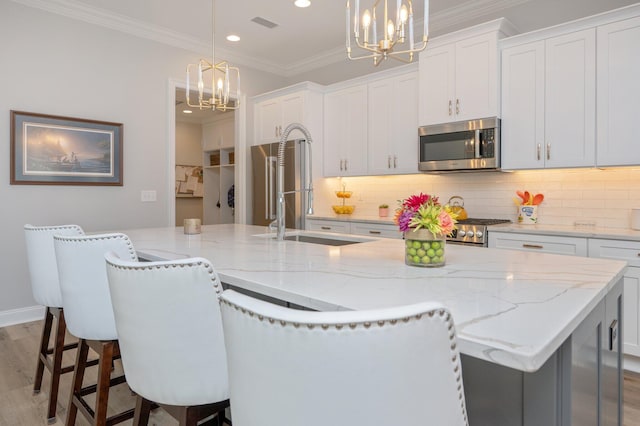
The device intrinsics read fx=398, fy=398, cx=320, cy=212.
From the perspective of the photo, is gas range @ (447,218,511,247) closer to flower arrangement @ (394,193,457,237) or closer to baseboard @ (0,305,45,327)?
flower arrangement @ (394,193,457,237)

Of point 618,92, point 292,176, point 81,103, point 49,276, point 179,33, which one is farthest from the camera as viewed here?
point 292,176

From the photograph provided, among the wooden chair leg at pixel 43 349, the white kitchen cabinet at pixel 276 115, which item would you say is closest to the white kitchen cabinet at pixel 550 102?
the white kitchen cabinet at pixel 276 115

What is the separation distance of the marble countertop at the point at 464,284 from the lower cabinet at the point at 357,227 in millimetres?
1936

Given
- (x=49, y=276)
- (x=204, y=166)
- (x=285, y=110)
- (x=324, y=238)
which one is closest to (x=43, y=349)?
(x=49, y=276)

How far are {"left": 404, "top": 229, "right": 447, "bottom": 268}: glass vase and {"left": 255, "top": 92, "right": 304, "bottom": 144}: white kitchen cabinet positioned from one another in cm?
339

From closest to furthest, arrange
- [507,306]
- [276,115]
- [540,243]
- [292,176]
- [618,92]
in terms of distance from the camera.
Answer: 1. [507,306]
2. [618,92]
3. [540,243]
4. [292,176]
5. [276,115]

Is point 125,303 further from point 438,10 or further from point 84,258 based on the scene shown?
point 438,10

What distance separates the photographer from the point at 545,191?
334cm

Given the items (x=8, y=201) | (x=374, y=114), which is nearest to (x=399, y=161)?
(x=374, y=114)

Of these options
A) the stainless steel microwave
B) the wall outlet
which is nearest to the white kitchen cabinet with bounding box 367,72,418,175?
the stainless steel microwave

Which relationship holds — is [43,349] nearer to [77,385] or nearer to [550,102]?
[77,385]

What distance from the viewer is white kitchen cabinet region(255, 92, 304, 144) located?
15.1 feet

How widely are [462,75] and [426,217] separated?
254cm

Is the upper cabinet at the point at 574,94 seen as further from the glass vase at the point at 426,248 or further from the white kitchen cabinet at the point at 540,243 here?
the glass vase at the point at 426,248
